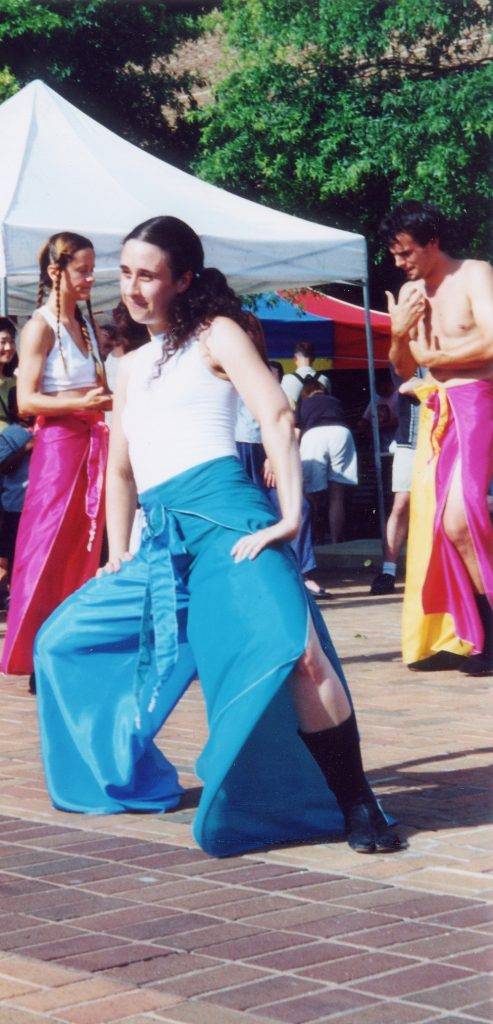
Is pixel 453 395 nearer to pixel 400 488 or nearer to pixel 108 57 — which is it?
pixel 400 488

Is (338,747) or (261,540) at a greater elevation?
(261,540)

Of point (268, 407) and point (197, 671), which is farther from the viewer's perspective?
point (197, 671)

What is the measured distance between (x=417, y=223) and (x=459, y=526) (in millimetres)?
1231

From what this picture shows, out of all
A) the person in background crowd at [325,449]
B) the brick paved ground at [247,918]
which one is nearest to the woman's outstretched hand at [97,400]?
the brick paved ground at [247,918]

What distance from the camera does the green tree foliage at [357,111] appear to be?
21422mm

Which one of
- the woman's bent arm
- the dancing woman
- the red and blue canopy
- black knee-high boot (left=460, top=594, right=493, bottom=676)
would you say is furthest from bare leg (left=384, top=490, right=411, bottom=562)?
the red and blue canopy

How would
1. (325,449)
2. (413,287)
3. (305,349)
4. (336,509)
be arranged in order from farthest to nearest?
(305,349)
(336,509)
(325,449)
(413,287)

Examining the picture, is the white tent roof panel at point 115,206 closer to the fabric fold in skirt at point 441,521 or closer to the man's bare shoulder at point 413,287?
the man's bare shoulder at point 413,287

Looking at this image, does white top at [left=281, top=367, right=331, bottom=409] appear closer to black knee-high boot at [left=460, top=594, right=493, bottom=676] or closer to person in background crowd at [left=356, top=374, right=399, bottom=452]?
person in background crowd at [left=356, top=374, right=399, bottom=452]

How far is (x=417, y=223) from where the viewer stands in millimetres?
6656

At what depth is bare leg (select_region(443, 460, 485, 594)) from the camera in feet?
22.1

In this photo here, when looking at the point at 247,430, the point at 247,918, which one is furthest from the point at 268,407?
the point at 247,430

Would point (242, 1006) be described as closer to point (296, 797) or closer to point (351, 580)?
point (296, 797)

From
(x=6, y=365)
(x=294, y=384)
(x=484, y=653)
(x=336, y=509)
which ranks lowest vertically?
(x=336, y=509)
